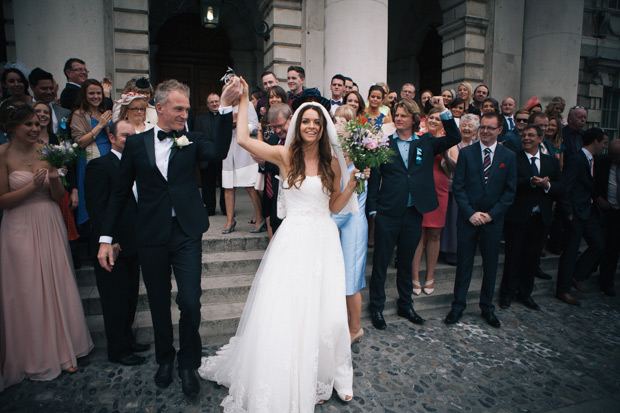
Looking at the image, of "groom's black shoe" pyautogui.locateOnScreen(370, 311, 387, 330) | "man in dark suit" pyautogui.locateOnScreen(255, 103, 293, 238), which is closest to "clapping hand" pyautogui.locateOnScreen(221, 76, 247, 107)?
"man in dark suit" pyautogui.locateOnScreen(255, 103, 293, 238)

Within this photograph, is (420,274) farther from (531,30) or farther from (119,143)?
(531,30)

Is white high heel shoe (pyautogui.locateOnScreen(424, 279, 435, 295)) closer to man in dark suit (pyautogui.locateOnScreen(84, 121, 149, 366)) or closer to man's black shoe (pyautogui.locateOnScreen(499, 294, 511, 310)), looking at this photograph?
man's black shoe (pyautogui.locateOnScreen(499, 294, 511, 310))

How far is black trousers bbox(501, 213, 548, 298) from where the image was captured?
534cm

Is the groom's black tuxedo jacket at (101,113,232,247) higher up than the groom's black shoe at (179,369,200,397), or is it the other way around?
the groom's black tuxedo jacket at (101,113,232,247)

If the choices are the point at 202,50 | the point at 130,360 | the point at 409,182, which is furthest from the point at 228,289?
the point at 202,50

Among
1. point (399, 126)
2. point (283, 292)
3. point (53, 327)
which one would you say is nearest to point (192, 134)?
point (283, 292)

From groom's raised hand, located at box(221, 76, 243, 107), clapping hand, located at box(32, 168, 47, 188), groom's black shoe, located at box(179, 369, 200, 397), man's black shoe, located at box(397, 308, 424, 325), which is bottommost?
man's black shoe, located at box(397, 308, 424, 325)

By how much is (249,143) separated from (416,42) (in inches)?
539

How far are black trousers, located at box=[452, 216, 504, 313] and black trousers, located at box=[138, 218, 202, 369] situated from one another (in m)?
3.36

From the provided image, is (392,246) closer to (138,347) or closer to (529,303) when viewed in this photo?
(529,303)

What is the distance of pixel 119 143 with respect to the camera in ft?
11.7

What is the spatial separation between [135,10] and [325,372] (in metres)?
8.89

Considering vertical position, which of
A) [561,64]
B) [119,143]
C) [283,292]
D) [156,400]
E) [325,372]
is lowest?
[156,400]

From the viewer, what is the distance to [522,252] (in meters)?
5.60
